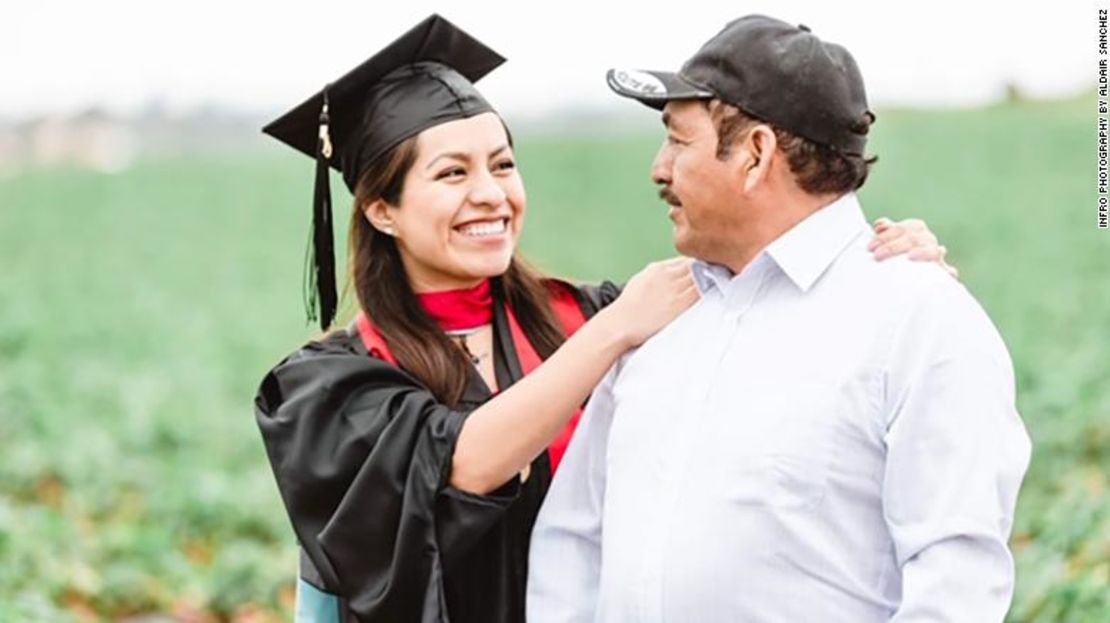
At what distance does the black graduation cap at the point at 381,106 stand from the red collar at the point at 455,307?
303 millimetres

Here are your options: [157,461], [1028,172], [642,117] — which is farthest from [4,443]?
[642,117]

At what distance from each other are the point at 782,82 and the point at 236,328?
45.7ft

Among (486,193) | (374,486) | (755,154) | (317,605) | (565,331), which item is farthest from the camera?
(565,331)

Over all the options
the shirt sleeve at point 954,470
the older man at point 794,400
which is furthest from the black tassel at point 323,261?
the shirt sleeve at point 954,470

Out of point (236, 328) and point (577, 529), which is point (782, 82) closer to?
point (577, 529)

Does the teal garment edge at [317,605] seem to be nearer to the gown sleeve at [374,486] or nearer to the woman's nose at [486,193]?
the gown sleeve at [374,486]

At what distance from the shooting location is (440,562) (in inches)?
137

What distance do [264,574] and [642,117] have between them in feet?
115

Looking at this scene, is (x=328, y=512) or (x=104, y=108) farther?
(x=104, y=108)

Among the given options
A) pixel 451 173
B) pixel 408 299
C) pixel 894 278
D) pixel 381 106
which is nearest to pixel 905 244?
pixel 894 278

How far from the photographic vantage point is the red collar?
381 centimetres

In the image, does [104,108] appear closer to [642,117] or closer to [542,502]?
[642,117]

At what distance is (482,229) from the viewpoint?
3703 mm

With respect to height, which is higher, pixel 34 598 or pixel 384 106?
pixel 384 106
